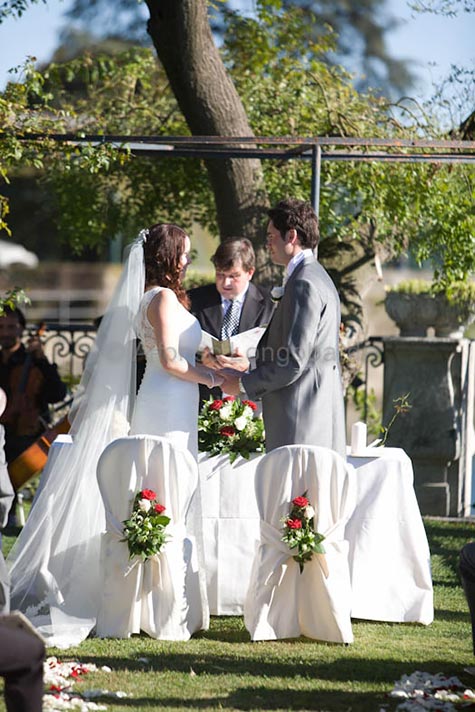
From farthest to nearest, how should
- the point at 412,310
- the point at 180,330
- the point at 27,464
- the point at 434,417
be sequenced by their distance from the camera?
1. the point at 412,310
2. the point at 434,417
3. the point at 27,464
4. the point at 180,330

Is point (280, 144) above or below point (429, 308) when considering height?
above

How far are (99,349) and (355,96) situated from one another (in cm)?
441

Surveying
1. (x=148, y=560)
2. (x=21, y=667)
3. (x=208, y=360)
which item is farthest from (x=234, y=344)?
(x=21, y=667)

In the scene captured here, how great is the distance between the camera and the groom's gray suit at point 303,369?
5.24m

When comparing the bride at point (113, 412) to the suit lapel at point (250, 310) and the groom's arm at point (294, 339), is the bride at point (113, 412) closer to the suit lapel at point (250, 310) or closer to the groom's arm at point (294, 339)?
the groom's arm at point (294, 339)

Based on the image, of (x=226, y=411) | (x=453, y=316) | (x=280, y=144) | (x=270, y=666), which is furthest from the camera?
(x=453, y=316)

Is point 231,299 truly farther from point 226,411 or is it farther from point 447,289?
point 447,289

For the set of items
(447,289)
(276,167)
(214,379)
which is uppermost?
(276,167)

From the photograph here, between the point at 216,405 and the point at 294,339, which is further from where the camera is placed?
the point at 216,405

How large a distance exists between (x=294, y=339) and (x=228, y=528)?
1.21 meters

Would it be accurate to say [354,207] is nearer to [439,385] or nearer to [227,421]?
[439,385]

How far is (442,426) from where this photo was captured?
9453 millimetres

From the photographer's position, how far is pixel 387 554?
18.7ft

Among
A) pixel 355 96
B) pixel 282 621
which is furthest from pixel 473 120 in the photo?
pixel 282 621
